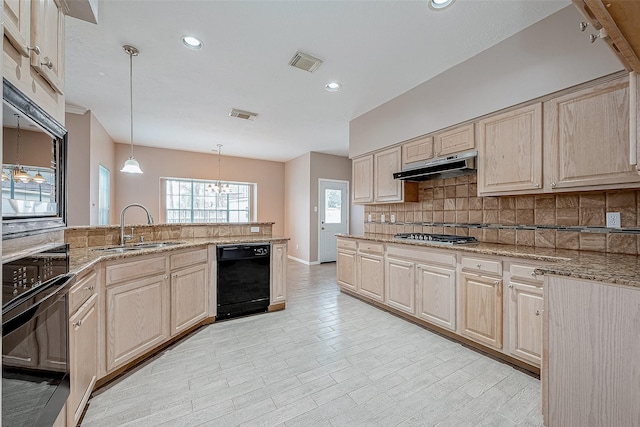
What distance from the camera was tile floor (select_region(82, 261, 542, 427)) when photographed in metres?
1.62

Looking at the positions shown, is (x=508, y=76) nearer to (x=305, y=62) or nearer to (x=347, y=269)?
(x=305, y=62)

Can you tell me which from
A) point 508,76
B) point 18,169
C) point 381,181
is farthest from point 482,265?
point 18,169

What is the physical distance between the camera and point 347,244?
3.97 m

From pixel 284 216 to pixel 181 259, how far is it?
201 inches

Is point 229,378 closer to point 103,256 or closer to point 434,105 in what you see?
point 103,256

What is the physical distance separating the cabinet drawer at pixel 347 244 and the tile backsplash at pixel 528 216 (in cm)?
68

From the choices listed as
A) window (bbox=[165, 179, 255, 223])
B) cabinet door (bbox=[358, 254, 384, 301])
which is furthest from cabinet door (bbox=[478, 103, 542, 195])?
window (bbox=[165, 179, 255, 223])

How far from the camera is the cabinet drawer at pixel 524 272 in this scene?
1.99m

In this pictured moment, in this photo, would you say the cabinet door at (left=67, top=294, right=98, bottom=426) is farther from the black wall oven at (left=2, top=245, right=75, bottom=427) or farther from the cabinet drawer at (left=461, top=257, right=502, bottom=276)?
the cabinet drawer at (left=461, top=257, right=502, bottom=276)

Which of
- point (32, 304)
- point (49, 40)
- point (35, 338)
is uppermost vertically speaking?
point (49, 40)

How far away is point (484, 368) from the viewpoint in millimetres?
2141

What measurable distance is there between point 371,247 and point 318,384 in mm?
1891

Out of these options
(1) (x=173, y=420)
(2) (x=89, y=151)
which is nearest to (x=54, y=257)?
(1) (x=173, y=420)

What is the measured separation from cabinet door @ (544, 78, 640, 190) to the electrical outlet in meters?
0.36
